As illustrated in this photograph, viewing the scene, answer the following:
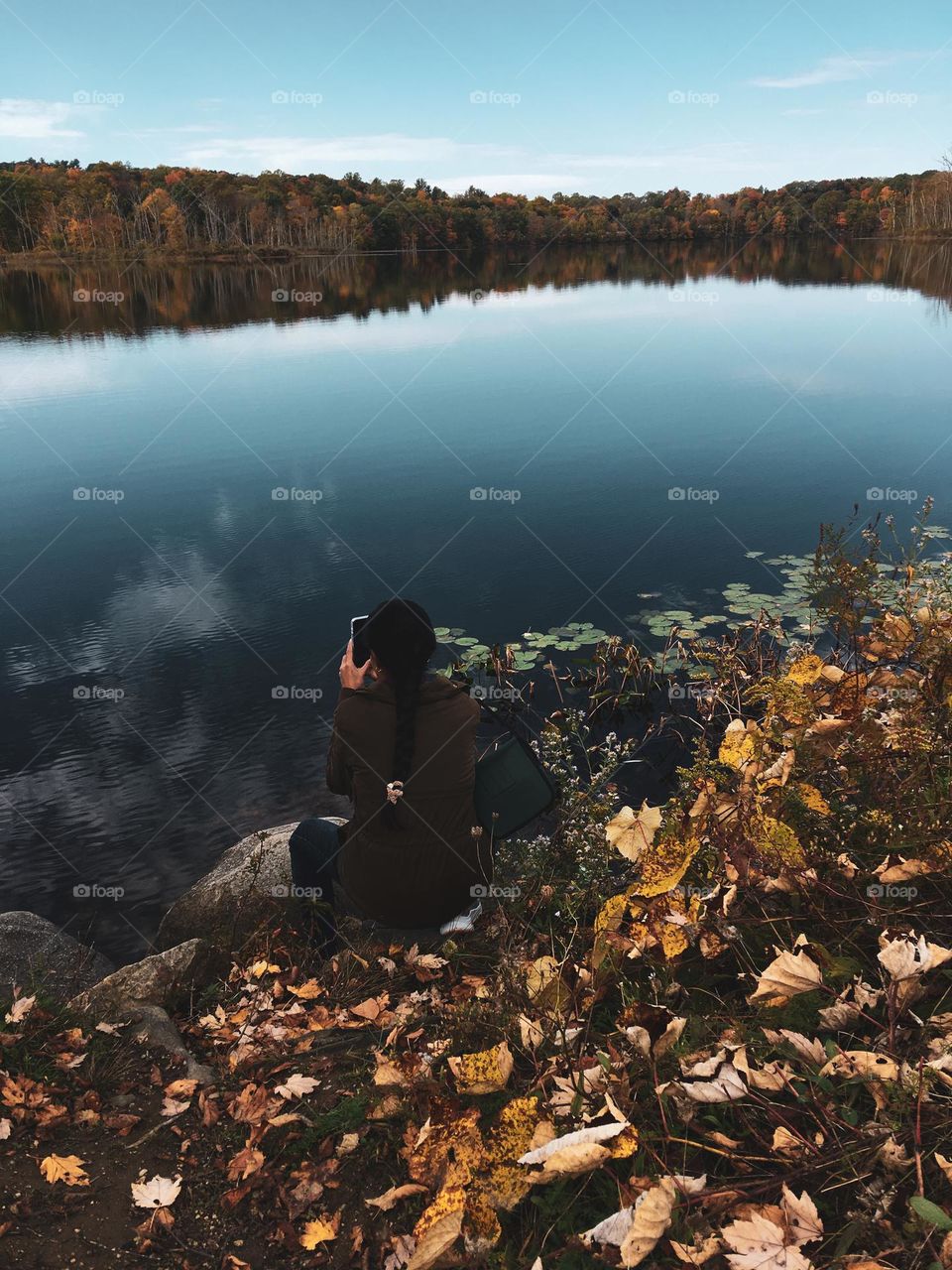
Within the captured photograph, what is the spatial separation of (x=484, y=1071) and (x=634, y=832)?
0.95 m

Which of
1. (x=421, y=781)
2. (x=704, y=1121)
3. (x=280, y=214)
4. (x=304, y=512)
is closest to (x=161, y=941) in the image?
(x=421, y=781)

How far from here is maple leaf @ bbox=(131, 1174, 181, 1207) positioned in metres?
2.86

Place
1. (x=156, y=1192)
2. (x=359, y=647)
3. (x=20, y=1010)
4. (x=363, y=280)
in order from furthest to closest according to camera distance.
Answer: (x=363, y=280)
(x=359, y=647)
(x=20, y=1010)
(x=156, y=1192)

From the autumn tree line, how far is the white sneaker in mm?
98980

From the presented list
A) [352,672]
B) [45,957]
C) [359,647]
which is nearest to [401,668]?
[359,647]

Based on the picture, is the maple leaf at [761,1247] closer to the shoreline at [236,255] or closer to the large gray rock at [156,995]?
the large gray rock at [156,995]

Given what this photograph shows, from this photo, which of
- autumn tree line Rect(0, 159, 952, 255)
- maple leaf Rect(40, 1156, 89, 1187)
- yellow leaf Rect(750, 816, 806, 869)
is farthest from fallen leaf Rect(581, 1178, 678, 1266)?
autumn tree line Rect(0, 159, 952, 255)

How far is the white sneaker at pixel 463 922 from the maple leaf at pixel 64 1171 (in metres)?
1.99

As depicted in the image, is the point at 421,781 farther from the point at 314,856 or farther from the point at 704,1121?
the point at 704,1121

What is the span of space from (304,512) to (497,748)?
11.8m

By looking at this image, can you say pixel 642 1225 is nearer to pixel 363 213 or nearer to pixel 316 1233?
pixel 316 1233

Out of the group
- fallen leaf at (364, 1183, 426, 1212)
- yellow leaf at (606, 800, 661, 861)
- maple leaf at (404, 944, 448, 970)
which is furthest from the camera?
maple leaf at (404, 944, 448, 970)

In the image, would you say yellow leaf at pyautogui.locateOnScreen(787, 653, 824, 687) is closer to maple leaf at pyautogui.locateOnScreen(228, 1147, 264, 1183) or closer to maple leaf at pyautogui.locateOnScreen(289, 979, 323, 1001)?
maple leaf at pyautogui.locateOnScreen(228, 1147, 264, 1183)

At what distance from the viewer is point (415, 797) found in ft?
13.7
